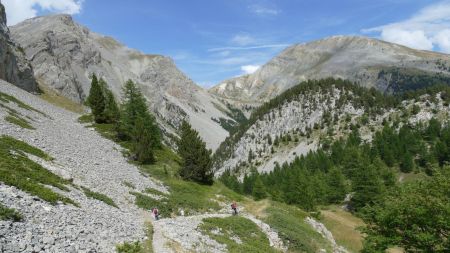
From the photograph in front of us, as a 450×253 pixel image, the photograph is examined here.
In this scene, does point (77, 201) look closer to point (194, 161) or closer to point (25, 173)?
point (25, 173)

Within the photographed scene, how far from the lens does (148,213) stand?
1510 inches

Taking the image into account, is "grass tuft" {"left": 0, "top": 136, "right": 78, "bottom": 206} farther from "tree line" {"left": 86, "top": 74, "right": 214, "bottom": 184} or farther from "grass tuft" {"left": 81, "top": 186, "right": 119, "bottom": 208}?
"tree line" {"left": 86, "top": 74, "right": 214, "bottom": 184}

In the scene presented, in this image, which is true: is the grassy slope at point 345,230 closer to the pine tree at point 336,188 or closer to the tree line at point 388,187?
the tree line at point 388,187

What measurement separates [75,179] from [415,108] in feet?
605

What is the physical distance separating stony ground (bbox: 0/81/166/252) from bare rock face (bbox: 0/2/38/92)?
160ft

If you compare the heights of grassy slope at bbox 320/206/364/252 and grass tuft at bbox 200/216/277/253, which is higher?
grass tuft at bbox 200/216/277/253

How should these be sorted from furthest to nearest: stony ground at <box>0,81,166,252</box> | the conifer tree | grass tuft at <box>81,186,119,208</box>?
the conifer tree → grass tuft at <box>81,186,119,208</box> → stony ground at <box>0,81,166,252</box>

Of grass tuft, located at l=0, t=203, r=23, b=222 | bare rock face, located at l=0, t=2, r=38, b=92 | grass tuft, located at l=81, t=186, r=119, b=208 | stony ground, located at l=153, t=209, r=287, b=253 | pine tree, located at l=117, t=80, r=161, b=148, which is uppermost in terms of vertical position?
bare rock face, located at l=0, t=2, r=38, b=92

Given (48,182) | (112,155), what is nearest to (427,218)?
(48,182)

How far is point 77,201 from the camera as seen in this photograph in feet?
94.9

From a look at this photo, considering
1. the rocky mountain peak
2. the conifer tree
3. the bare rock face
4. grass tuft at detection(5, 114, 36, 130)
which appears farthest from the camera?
the rocky mountain peak

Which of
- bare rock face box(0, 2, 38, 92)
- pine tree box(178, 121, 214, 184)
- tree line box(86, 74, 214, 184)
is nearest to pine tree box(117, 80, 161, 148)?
tree line box(86, 74, 214, 184)

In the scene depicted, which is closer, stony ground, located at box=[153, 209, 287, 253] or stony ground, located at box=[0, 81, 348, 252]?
stony ground, located at box=[0, 81, 348, 252]

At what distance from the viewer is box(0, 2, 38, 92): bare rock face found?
4041 inches
